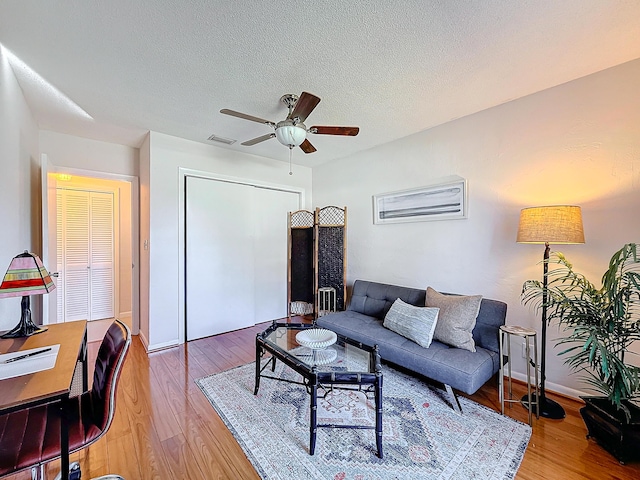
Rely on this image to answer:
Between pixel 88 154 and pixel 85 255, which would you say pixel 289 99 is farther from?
pixel 85 255

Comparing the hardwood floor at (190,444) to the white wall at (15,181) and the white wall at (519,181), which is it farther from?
the white wall at (15,181)

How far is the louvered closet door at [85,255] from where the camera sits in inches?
153

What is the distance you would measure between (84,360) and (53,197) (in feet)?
7.52

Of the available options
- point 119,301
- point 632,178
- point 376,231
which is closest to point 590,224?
point 632,178

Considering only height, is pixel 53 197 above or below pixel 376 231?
above

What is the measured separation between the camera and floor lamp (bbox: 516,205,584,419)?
75.1 inches

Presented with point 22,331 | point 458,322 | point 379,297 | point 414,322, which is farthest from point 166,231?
point 458,322

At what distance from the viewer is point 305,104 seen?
1.94 metres

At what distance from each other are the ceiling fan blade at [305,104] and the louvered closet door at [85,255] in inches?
148

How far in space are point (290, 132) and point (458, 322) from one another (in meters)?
2.11

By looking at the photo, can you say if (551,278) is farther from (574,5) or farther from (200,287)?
(200,287)

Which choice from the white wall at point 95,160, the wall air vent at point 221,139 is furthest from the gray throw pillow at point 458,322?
the white wall at point 95,160

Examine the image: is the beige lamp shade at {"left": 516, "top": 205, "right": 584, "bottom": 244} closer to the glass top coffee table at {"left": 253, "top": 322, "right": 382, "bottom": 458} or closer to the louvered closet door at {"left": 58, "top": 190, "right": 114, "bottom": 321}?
the glass top coffee table at {"left": 253, "top": 322, "right": 382, "bottom": 458}

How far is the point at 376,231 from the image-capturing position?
12.1 ft
